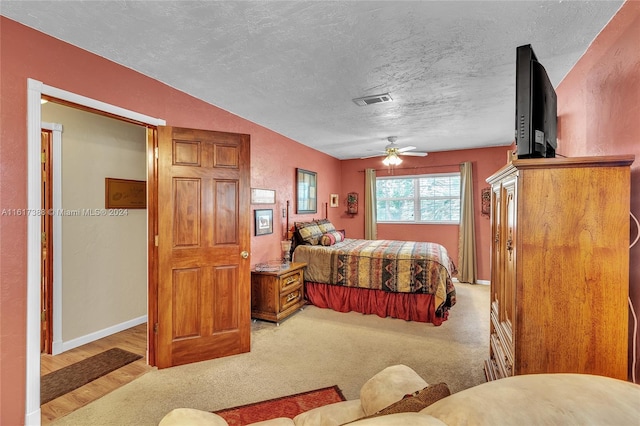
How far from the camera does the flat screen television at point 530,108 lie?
151 centimetres

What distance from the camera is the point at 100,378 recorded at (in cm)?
240

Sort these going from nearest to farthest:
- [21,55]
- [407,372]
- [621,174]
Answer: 1. [407,372]
2. [621,174]
3. [21,55]

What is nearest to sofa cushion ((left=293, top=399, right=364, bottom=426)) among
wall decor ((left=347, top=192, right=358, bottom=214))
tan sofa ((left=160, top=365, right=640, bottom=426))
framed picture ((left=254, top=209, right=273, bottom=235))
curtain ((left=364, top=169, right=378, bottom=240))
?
tan sofa ((left=160, top=365, right=640, bottom=426))

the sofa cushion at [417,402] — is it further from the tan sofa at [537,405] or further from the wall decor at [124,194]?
the wall decor at [124,194]

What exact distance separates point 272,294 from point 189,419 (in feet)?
8.45

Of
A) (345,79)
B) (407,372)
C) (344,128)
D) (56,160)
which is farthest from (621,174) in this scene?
(56,160)

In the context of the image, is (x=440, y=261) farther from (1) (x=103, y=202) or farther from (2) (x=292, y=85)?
(1) (x=103, y=202)

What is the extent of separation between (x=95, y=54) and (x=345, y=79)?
1905mm

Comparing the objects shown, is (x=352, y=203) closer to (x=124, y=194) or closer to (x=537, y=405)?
(x=124, y=194)

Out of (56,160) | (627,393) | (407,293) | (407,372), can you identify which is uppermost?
(56,160)

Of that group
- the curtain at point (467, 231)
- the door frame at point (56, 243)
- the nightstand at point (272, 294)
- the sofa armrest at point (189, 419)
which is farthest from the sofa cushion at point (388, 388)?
the curtain at point (467, 231)

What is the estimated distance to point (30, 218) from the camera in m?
1.80

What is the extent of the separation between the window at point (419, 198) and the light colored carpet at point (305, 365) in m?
2.52

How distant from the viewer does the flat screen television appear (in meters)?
1.51
